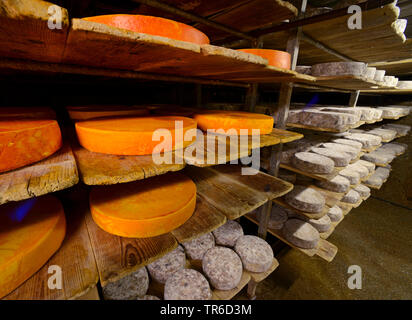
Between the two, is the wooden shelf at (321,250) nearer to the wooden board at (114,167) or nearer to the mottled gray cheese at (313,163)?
the mottled gray cheese at (313,163)

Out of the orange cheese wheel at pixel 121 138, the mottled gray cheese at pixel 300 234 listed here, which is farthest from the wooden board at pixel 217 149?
the mottled gray cheese at pixel 300 234

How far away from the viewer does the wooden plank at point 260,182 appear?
3.60ft

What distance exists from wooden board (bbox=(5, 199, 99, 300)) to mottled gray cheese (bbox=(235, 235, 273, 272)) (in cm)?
106

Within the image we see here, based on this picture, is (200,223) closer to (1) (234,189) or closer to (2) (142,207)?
(2) (142,207)

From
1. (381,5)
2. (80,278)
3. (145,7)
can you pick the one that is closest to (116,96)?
(145,7)

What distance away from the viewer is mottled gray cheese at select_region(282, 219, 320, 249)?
5.80 ft

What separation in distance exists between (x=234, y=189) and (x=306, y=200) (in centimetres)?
97

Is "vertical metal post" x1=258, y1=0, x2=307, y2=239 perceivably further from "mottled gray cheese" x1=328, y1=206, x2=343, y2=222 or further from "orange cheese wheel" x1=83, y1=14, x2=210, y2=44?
"orange cheese wheel" x1=83, y1=14, x2=210, y2=44

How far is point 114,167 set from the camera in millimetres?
581

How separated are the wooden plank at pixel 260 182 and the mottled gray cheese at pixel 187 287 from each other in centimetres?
69

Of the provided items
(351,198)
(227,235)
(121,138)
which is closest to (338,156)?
(351,198)

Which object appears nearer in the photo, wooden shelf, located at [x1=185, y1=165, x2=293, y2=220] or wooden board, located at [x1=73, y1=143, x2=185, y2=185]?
wooden board, located at [x1=73, y1=143, x2=185, y2=185]

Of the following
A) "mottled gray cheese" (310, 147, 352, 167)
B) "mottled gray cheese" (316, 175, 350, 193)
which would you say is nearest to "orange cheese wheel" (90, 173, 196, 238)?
"mottled gray cheese" (310, 147, 352, 167)

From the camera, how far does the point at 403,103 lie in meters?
3.68
